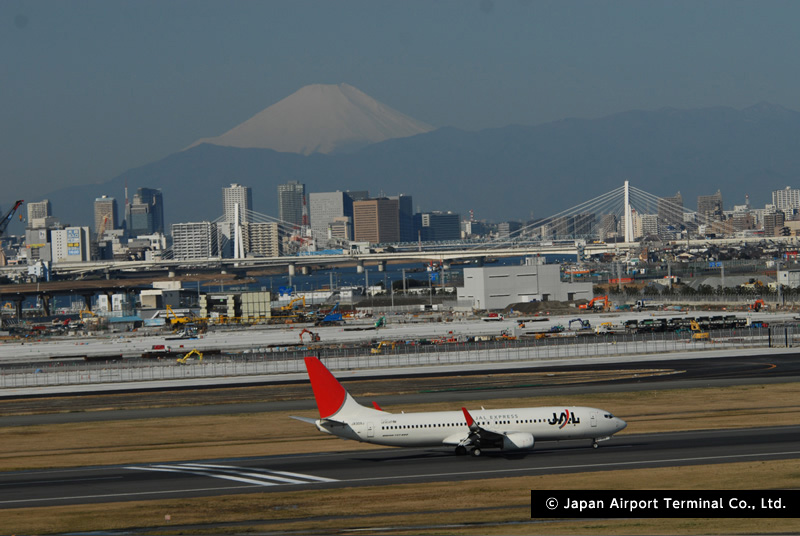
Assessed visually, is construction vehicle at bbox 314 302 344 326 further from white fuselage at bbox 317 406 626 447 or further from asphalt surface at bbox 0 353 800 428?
white fuselage at bbox 317 406 626 447

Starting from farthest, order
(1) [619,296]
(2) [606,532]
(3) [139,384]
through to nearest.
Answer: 1. (1) [619,296]
2. (3) [139,384]
3. (2) [606,532]

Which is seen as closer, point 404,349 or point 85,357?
point 404,349

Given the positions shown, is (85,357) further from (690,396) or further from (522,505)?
(522,505)

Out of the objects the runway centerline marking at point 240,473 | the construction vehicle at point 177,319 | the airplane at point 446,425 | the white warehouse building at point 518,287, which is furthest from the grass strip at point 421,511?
the construction vehicle at point 177,319

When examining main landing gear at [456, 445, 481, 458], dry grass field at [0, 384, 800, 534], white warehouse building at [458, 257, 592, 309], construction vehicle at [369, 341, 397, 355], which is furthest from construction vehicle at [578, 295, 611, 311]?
main landing gear at [456, 445, 481, 458]

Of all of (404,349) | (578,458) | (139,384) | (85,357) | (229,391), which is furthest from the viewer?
(85,357)

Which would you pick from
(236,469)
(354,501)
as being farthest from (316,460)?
(354,501)
